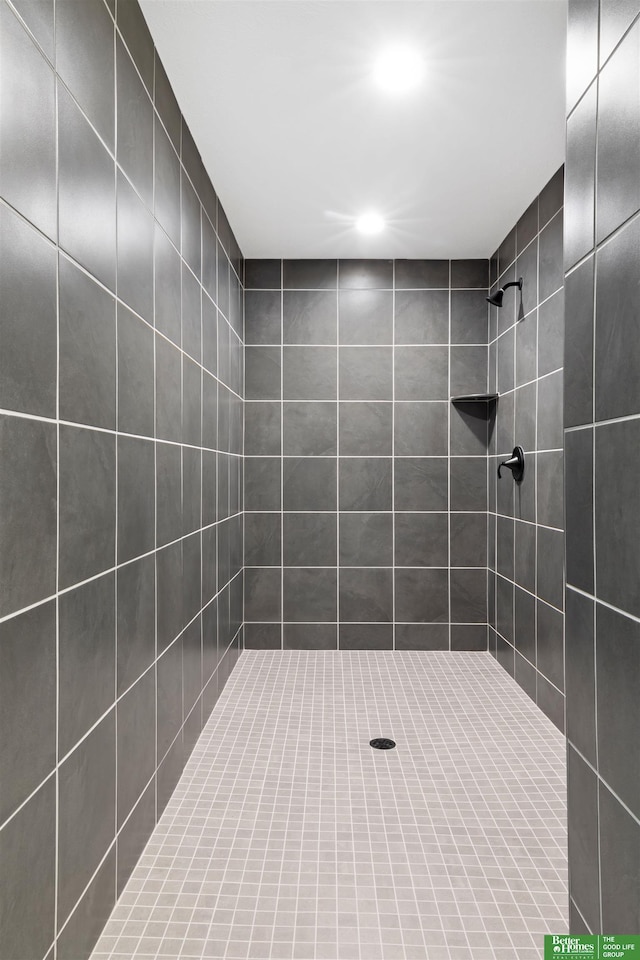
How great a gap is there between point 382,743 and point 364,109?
2.58 m

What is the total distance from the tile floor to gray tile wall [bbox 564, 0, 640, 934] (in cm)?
56

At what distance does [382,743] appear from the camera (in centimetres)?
259

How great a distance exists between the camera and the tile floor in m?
1.53

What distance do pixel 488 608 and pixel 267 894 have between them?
8.55 ft

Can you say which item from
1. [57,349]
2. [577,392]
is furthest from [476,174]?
[57,349]

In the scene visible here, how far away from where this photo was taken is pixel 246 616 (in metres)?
3.97

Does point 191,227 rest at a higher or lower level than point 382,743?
higher

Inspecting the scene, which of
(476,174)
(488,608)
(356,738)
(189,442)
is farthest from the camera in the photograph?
(488,608)

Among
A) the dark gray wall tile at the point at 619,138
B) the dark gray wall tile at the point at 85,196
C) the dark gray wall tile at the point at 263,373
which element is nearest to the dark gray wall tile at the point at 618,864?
the dark gray wall tile at the point at 619,138

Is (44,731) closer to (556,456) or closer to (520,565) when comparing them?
(556,456)

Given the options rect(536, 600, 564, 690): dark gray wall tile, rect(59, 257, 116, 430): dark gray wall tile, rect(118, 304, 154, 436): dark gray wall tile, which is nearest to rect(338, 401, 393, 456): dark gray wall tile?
rect(536, 600, 564, 690): dark gray wall tile

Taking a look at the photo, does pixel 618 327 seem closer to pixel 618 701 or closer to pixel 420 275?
pixel 618 701

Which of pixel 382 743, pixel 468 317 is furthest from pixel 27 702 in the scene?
pixel 468 317

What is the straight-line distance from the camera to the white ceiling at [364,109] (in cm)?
185
